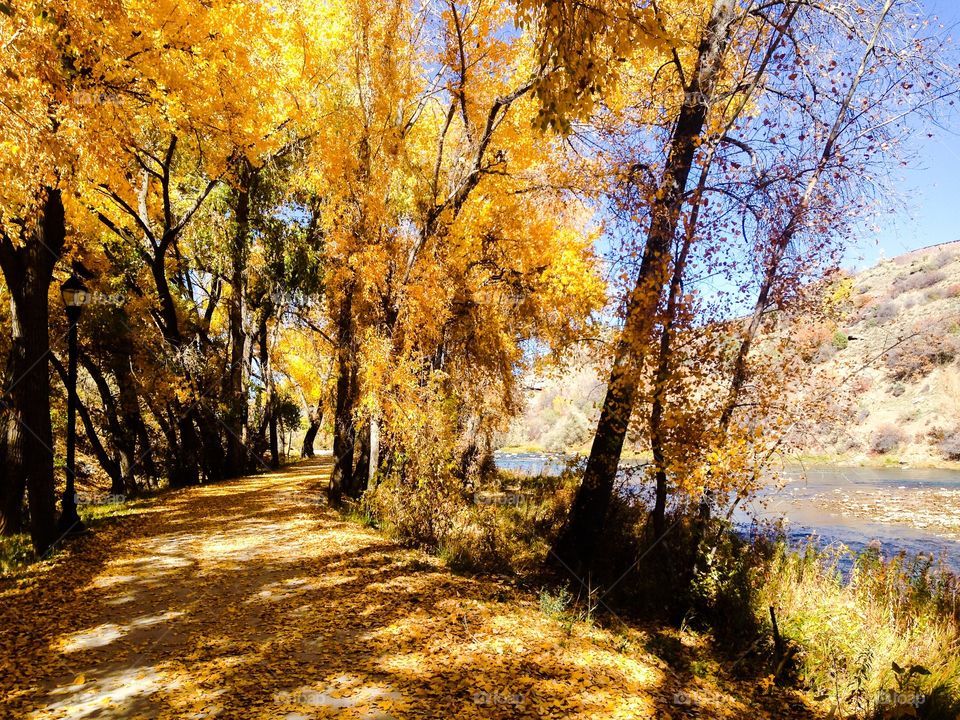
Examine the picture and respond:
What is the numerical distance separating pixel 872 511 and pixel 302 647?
17.3 meters

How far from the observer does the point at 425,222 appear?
989 centimetres

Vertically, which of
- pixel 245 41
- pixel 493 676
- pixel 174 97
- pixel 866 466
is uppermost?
pixel 245 41

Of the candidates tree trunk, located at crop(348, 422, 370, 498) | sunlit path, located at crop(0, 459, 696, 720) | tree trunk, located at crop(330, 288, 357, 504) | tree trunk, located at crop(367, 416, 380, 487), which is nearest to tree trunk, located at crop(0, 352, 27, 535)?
sunlit path, located at crop(0, 459, 696, 720)

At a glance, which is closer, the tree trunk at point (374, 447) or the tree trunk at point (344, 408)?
the tree trunk at point (374, 447)

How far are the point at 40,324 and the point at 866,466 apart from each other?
110ft

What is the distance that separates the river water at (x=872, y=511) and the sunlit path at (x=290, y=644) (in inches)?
130

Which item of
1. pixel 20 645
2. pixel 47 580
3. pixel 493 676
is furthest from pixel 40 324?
pixel 493 676

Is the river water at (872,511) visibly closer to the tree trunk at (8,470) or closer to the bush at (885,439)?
the bush at (885,439)

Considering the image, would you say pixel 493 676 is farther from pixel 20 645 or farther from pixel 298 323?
pixel 298 323

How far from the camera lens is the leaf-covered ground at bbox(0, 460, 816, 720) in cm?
370

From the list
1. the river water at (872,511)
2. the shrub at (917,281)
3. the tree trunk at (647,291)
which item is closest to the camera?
the tree trunk at (647,291)

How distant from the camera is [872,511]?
49.7 ft

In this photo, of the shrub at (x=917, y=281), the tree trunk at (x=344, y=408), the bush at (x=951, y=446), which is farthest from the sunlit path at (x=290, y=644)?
the shrub at (x=917, y=281)

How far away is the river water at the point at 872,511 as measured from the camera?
11.2 meters
